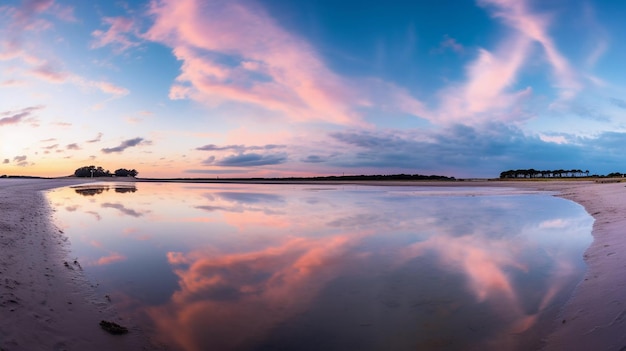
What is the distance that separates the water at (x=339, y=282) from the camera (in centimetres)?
555

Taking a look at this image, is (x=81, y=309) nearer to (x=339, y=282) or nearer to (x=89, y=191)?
(x=339, y=282)

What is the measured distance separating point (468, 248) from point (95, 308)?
35.4 feet

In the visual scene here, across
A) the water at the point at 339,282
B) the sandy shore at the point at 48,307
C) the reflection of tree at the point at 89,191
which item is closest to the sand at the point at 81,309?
the sandy shore at the point at 48,307

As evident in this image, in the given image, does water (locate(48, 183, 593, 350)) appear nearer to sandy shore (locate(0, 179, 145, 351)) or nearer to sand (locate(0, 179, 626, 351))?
sand (locate(0, 179, 626, 351))

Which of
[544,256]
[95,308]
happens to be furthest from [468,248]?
[95,308]

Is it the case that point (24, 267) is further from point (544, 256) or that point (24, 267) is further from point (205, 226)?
point (544, 256)

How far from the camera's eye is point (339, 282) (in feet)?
26.7

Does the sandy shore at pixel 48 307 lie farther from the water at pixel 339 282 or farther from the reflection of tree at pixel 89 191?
the reflection of tree at pixel 89 191

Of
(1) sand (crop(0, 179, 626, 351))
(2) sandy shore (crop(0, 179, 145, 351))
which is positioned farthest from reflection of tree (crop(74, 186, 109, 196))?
(1) sand (crop(0, 179, 626, 351))

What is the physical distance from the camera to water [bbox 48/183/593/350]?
555cm

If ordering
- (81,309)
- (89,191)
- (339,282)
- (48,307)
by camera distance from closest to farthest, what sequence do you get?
1. (48,307)
2. (81,309)
3. (339,282)
4. (89,191)

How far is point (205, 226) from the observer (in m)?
16.6

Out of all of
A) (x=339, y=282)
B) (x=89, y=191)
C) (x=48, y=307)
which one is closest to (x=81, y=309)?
(x=48, y=307)

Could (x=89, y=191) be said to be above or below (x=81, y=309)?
above
